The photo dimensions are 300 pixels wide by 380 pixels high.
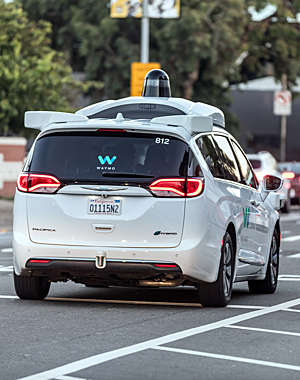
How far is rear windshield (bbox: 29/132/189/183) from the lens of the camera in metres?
10.7

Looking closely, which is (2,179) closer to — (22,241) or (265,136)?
(22,241)

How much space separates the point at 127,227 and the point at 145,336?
5.52 ft

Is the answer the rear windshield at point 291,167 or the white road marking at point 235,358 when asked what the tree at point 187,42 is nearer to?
the rear windshield at point 291,167

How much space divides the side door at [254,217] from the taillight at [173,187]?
1468 mm

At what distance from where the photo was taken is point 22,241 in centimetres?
1092

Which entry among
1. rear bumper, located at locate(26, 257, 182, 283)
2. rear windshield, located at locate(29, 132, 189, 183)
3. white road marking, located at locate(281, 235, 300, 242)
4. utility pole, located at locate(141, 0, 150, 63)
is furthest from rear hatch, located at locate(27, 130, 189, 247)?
utility pole, located at locate(141, 0, 150, 63)

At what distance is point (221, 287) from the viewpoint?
11.0 m

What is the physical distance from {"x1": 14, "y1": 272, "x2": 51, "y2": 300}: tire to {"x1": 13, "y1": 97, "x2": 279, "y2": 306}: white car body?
0.91 feet

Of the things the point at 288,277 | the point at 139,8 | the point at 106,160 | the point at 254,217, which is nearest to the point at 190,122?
the point at 106,160

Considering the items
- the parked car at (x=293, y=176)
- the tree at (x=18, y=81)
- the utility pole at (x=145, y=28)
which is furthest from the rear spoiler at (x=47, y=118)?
the parked car at (x=293, y=176)

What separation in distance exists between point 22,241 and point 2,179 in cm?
2460

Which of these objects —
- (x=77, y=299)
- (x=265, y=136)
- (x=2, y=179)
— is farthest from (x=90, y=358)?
(x=265, y=136)

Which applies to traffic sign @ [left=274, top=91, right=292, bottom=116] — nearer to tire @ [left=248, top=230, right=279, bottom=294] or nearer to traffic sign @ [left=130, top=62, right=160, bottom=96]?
traffic sign @ [left=130, top=62, right=160, bottom=96]

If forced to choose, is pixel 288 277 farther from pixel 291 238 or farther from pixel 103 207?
pixel 291 238
